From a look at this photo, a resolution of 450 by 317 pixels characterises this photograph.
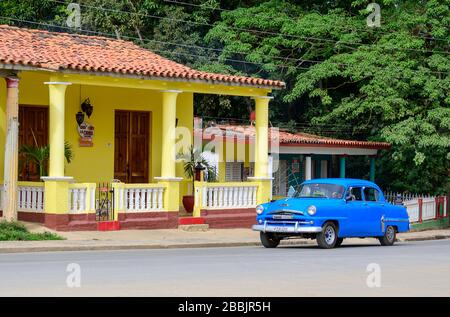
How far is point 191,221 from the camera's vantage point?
29234 mm

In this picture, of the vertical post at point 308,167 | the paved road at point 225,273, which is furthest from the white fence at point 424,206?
the paved road at point 225,273

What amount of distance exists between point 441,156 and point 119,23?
13897 millimetres

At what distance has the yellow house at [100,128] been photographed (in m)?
25.7

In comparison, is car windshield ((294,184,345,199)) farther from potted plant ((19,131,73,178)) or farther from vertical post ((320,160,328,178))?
vertical post ((320,160,328,178))

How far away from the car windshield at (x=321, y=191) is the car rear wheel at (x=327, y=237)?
85 centimetres

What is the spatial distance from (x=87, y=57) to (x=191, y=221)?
546 centimetres

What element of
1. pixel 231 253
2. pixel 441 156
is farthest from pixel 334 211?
pixel 441 156

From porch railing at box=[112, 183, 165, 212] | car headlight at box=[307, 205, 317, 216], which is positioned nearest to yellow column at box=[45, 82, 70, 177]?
porch railing at box=[112, 183, 165, 212]

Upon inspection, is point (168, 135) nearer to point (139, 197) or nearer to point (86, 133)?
point (139, 197)

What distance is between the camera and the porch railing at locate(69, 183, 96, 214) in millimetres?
26031

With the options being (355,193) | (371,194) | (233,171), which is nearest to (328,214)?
(355,193)

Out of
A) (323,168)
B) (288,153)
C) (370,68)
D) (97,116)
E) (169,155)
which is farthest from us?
(323,168)

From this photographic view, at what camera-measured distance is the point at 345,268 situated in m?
18.2

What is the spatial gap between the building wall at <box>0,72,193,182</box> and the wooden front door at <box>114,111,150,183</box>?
0.60 feet
